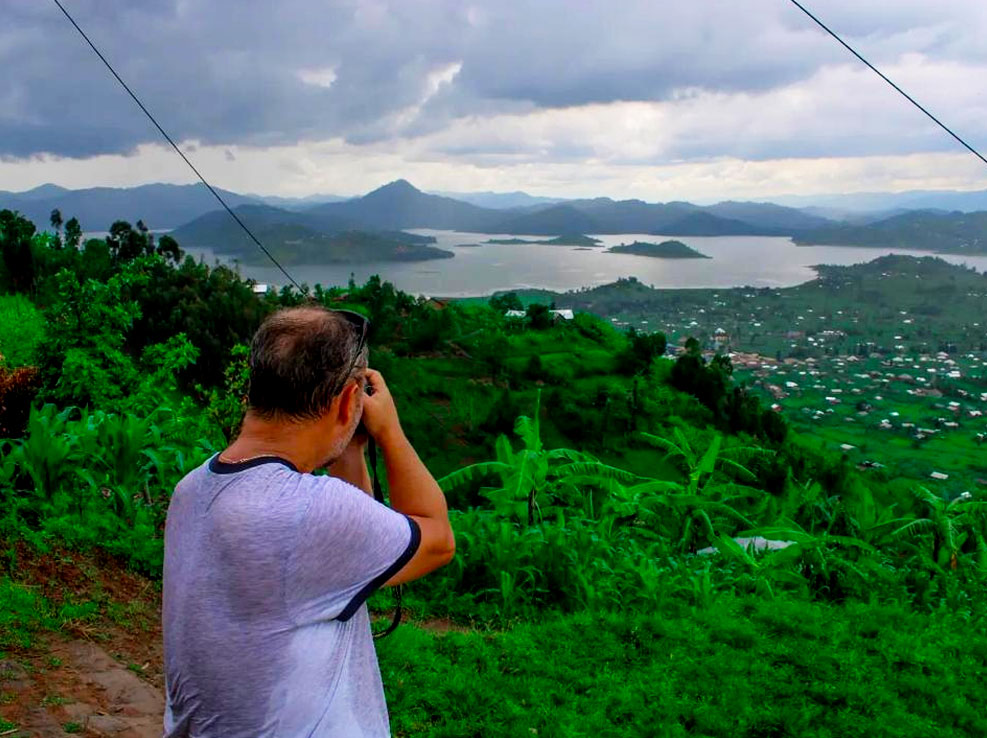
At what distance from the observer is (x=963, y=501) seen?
5.02 meters

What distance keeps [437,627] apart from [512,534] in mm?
646

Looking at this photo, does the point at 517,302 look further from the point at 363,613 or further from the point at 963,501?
the point at 363,613

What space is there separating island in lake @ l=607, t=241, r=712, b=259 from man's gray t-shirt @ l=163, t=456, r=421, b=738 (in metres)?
112

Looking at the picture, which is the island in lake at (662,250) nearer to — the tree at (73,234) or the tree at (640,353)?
the tree at (640,353)

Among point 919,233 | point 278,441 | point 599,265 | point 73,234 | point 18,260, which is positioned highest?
point 919,233

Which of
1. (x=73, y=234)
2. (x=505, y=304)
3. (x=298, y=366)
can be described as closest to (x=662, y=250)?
(x=505, y=304)

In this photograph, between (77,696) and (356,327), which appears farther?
(77,696)

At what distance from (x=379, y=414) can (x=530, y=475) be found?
3148 mm

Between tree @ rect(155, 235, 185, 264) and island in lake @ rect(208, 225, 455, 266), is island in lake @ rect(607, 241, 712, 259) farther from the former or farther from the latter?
tree @ rect(155, 235, 185, 264)

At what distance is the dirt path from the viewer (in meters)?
2.46

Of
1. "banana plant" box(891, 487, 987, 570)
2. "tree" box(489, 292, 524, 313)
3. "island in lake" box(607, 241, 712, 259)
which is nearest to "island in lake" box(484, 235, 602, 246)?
"island in lake" box(607, 241, 712, 259)

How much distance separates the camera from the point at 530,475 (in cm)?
452

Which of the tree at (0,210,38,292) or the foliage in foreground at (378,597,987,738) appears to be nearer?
the foliage in foreground at (378,597,987,738)

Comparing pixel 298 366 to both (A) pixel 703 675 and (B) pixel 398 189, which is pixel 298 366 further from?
(B) pixel 398 189
